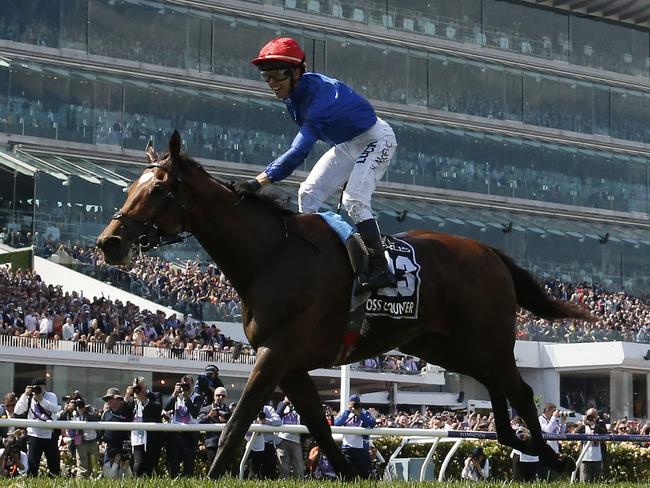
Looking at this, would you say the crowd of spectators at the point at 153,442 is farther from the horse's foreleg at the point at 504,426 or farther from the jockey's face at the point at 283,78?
the jockey's face at the point at 283,78

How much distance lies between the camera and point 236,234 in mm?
7379

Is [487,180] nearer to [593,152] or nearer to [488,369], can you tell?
[593,152]

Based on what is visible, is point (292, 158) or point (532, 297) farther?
point (532, 297)

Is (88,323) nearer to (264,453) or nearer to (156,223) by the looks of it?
(264,453)

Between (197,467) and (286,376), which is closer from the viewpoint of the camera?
(286,376)

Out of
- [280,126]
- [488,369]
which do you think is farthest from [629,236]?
[488,369]

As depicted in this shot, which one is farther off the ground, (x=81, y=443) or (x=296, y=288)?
(x=296, y=288)

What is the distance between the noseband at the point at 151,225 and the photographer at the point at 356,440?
5344mm

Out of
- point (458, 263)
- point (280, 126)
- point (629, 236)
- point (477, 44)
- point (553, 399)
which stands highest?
point (477, 44)

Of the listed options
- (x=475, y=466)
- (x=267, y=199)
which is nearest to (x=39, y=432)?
(x=475, y=466)

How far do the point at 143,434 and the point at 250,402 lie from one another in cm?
580

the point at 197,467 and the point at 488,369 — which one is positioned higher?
the point at 488,369

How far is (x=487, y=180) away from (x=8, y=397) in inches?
1382

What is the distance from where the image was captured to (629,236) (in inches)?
1971
